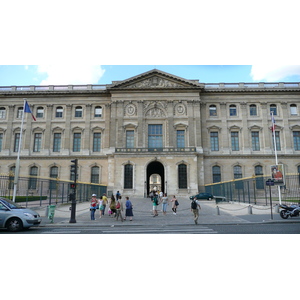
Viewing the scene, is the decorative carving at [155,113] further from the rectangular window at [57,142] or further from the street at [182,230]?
the street at [182,230]

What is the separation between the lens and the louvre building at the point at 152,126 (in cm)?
4572

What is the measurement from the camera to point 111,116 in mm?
45812

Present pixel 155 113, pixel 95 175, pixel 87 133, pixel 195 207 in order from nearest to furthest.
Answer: pixel 195 207
pixel 155 113
pixel 95 175
pixel 87 133

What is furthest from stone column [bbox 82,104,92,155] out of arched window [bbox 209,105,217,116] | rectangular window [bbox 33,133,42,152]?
arched window [bbox 209,105,217,116]

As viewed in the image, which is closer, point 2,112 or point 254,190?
point 254,190

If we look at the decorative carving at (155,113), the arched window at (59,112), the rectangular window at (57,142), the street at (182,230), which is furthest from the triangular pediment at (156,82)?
the street at (182,230)

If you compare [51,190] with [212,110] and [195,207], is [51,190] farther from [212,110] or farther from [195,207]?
[212,110]

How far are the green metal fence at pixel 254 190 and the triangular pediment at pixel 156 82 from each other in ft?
57.1

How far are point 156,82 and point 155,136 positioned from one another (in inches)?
365

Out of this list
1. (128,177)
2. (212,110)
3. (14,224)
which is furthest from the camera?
(212,110)

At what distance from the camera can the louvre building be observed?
45719 millimetres

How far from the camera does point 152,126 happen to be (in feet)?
152

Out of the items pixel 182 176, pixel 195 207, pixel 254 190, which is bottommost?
pixel 195 207

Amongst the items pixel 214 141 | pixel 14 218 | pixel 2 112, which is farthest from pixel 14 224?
pixel 2 112
